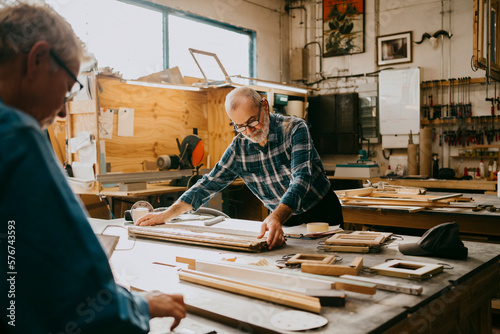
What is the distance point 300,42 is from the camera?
25.3 ft

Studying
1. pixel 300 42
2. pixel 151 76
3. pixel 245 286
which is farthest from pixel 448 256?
pixel 300 42

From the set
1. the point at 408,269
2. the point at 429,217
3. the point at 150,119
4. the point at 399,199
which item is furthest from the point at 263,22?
the point at 408,269

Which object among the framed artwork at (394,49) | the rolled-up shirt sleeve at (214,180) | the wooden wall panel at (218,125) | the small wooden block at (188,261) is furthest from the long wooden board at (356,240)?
the framed artwork at (394,49)

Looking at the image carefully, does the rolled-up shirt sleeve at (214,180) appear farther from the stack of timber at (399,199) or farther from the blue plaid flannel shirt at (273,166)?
the stack of timber at (399,199)

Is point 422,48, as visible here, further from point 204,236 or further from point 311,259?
point 311,259

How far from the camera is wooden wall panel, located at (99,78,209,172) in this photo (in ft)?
15.3

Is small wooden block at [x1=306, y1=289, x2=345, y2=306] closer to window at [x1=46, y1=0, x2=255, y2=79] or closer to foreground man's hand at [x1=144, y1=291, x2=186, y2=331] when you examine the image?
foreground man's hand at [x1=144, y1=291, x2=186, y2=331]

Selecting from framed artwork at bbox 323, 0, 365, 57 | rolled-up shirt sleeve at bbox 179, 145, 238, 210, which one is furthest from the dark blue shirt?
framed artwork at bbox 323, 0, 365, 57

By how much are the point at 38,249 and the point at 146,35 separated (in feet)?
17.3

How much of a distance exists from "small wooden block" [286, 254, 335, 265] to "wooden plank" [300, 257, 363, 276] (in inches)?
2.3

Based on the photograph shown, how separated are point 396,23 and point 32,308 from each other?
7.03 metres

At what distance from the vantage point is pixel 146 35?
551 cm

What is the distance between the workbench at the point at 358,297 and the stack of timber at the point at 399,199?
1292 mm

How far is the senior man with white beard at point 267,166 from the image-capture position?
2.38 metres
